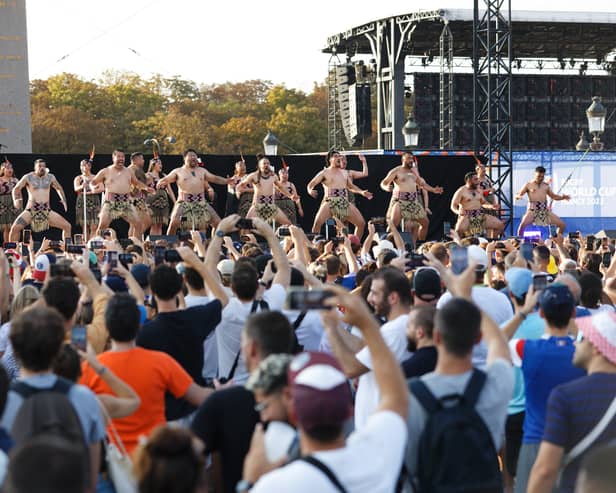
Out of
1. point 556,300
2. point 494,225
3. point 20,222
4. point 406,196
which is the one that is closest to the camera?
point 556,300

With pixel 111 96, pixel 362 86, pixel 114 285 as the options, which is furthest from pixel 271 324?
pixel 111 96

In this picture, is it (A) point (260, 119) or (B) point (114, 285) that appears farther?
(A) point (260, 119)

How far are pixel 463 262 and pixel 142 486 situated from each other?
5.84ft

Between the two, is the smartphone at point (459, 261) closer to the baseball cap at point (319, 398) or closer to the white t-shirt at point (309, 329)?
the white t-shirt at point (309, 329)

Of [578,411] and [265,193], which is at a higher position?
[265,193]

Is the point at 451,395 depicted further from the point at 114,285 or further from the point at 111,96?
the point at 111,96

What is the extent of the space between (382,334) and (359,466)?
1.18 m

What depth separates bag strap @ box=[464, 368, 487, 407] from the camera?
2.81 metres

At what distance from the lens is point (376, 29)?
27203 mm

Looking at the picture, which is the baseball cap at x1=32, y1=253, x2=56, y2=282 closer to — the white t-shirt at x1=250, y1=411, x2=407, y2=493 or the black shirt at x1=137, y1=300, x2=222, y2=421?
the black shirt at x1=137, y1=300, x2=222, y2=421

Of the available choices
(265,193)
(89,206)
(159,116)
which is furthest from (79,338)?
(159,116)

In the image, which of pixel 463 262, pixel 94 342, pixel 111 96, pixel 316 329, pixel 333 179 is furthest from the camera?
pixel 111 96

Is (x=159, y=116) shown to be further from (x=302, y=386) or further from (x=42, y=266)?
(x=302, y=386)

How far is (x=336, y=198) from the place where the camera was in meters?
15.1
